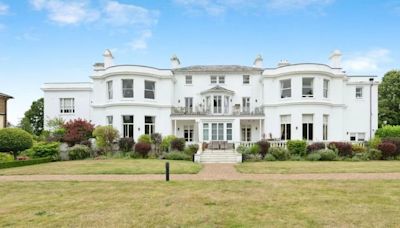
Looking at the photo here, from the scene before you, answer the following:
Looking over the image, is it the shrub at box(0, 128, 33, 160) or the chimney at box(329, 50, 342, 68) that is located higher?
the chimney at box(329, 50, 342, 68)

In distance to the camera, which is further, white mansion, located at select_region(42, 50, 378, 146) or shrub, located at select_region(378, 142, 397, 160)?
white mansion, located at select_region(42, 50, 378, 146)

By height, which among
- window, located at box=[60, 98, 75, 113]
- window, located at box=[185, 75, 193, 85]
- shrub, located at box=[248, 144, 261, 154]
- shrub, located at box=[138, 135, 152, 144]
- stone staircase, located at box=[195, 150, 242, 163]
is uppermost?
window, located at box=[185, 75, 193, 85]

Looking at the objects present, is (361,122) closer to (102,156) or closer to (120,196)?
(102,156)

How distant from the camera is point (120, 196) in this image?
32.5 feet

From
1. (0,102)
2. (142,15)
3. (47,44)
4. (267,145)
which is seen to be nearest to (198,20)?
(142,15)

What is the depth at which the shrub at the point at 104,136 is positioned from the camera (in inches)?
1019

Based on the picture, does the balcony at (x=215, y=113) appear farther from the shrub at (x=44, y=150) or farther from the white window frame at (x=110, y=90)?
the shrub at (x=44, y=150)

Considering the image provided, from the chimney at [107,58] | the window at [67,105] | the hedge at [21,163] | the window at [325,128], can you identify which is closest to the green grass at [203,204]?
the hedge at [21,163]

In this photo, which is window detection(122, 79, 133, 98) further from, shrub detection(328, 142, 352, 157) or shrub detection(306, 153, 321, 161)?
shrub detection(328, 142, 352, 157)

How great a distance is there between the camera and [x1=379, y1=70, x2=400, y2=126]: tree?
4453 cm

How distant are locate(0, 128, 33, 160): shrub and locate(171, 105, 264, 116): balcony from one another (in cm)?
1315

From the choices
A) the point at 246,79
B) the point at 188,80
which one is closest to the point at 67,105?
the point at 188,80

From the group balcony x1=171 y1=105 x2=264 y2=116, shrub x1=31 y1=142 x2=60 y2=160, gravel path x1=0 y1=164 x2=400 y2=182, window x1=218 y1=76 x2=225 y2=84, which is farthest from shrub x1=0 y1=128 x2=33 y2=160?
window x1=218 y1=76 x2=225 y2=84

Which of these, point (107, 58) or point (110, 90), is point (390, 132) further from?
point (107, 58)
